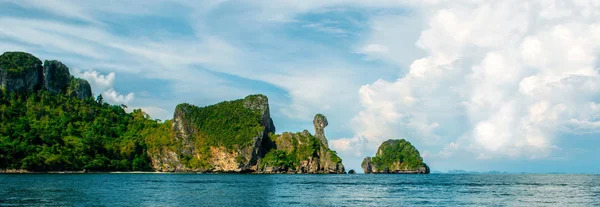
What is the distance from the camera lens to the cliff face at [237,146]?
600 feet

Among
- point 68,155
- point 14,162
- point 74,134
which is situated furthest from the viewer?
point 74,134

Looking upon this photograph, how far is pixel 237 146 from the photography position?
18175 centimetres

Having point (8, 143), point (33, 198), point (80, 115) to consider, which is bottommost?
point (33, 198)

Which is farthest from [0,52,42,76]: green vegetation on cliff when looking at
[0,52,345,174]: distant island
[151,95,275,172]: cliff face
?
[151,95,275,172]: cliff face

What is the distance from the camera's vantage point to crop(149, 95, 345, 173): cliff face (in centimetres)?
18275

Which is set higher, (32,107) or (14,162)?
(32,107)

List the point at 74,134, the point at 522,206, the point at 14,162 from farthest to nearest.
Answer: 1. the point at 74,134
2. the point at 14,162
3. the point at 522,206

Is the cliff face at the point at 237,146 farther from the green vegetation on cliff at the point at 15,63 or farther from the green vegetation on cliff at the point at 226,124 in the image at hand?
the green vegetation on cliff at the point at 15,63

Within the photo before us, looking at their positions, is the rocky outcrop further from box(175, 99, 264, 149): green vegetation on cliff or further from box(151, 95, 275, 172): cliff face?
box(175, 99, 264, 149): green vegetation on cliff

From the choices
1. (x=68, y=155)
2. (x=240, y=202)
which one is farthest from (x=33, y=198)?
(x=68, y=155)

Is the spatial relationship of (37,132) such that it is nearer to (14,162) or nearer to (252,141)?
(14,162)

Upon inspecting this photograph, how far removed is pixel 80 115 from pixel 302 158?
88.8 metres

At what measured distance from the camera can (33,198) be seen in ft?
173

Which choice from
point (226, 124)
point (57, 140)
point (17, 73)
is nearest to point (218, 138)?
point (226, 124)
